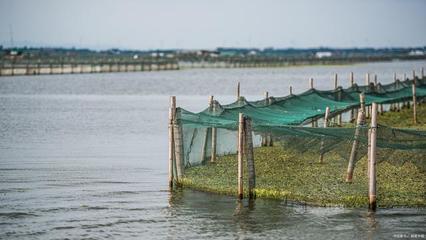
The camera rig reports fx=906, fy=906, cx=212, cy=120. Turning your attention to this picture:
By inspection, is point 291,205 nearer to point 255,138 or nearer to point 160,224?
point 160,224

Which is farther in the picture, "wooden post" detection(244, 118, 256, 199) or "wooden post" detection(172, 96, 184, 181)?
"wooden post" detection(172, 96, 184, 181)

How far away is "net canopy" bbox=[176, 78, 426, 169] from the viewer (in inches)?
680

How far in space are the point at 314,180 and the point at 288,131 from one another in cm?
167

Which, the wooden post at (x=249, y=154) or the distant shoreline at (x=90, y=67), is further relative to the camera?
the distant shoreline at (x=90, y=67)

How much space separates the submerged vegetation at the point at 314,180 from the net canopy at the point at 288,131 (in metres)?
0.35

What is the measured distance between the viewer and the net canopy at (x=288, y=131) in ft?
56.7

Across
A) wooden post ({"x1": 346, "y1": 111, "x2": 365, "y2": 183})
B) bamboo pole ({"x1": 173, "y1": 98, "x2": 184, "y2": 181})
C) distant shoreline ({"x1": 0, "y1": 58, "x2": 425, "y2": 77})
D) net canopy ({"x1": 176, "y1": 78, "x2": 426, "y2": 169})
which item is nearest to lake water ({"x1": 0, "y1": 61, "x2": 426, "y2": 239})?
bamboo pole ({"x1": 173, "y1": 98, "x2": 184, "y2": 181})

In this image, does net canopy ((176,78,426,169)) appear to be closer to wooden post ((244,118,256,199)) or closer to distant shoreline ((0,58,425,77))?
wooden post ((244,118,256,199))

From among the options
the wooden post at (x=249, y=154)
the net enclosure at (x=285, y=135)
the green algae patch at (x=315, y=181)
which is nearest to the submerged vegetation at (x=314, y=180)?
the green algae patch at (x=315, y=181)

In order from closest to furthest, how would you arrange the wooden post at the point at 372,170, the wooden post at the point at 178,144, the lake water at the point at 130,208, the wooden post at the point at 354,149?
1. the lake water at the point at 130,208
2. the wooden post at the point at 372,170
3. the wooden post at the point at 354,149
4. the wooden post at the point at 178,144

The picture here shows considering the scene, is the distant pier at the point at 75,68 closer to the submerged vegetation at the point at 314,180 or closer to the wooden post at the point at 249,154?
the submerged vegetation at the point at 314,180

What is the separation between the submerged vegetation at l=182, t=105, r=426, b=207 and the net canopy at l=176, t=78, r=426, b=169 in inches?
13.9

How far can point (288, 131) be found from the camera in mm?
17906

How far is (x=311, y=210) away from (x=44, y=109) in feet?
124
